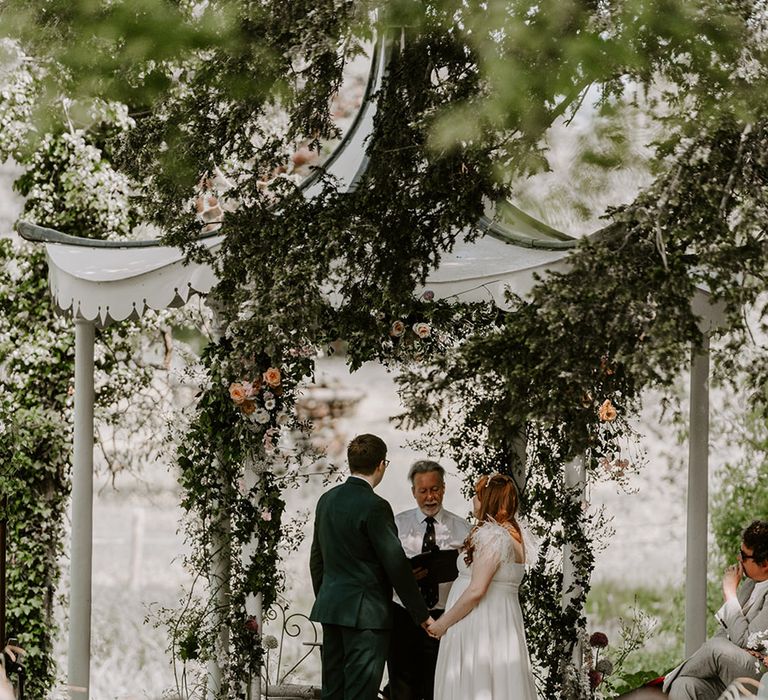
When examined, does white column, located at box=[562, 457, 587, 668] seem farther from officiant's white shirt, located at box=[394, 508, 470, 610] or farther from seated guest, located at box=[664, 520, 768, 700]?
seated guest, located at box=[664, 520, 768, 700]

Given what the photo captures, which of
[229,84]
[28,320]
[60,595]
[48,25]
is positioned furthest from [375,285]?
[60,595]

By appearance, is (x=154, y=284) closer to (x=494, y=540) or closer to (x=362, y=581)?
(x=362, y=581)

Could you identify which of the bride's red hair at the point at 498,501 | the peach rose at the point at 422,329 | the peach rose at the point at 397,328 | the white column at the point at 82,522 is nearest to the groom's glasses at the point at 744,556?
the bride's red hair at the point at 498,501

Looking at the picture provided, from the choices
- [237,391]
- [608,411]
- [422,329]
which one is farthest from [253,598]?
[608,411]

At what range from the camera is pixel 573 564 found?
237 inches

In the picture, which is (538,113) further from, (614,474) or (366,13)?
(614,474)

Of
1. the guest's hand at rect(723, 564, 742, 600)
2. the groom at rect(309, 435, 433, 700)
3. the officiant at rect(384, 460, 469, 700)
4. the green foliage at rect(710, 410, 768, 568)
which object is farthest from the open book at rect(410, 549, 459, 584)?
the green foliage at rect(710, 410, 768, 568)

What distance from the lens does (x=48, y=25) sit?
3.92 m

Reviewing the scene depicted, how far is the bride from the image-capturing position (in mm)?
5199

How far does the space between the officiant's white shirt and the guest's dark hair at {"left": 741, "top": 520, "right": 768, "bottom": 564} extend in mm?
1380

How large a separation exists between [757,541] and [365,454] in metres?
1.83

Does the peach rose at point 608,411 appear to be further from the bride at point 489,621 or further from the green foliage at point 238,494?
the green foliage at point 238,494

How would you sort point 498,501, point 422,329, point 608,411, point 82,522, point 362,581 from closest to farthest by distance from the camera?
1. point 362,581
2. point 498,501
3. point 608,411
4. point 422,329
5. point 82,522

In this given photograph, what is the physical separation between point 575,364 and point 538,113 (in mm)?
934
